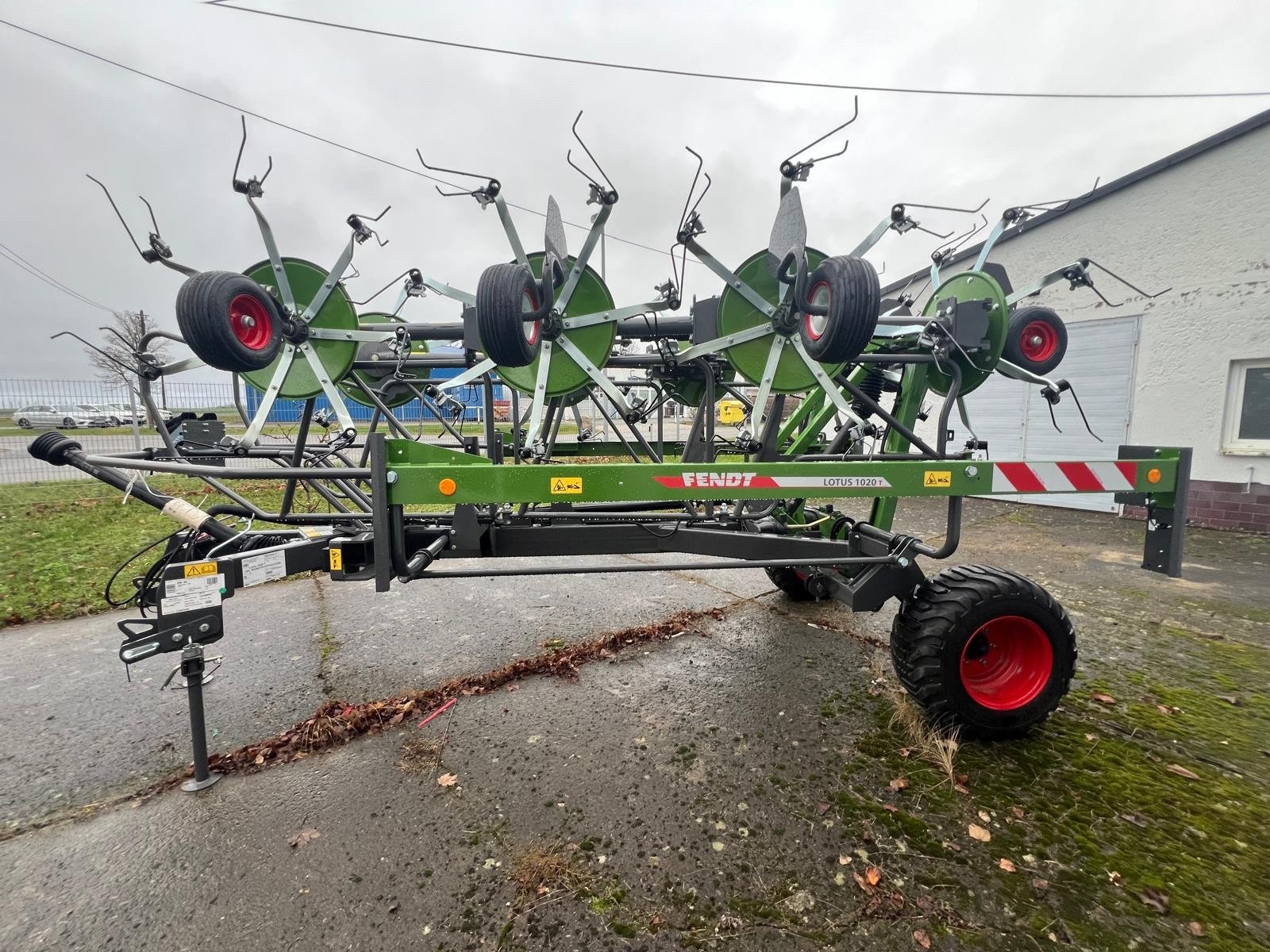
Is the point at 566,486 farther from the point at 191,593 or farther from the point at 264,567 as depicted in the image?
the point at 191,593

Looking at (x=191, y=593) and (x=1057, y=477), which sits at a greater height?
(x=1057, y=477)

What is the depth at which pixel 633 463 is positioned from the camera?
8.87ft

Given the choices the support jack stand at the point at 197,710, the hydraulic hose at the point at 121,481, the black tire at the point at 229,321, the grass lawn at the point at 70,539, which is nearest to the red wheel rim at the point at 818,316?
the black tire at the point at 229,321

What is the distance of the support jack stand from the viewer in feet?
7.70

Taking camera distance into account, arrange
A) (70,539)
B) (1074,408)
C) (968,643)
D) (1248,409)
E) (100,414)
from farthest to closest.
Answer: (100,414) < (1074,408) < (1248,409) < (70,539) < (968,643)

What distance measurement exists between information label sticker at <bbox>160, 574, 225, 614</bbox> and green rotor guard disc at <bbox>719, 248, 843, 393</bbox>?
8.62 ft

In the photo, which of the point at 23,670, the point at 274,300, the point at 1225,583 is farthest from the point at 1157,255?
the point at 23,670

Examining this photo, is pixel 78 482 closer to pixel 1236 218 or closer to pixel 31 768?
pixel 31 768

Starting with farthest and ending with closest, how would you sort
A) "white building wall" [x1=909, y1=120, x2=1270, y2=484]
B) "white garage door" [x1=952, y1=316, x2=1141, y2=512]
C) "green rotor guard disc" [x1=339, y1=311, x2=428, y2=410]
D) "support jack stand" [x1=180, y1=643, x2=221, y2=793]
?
1. "white garage door" [x1=952, y1=316, x2=1141, y2=512]
2. "white building wall" [x1=909, y1=120, x2=1270, y2=484]
3. "green rotor guard disc" [x1=339, y1=311, x2=428, y2=410]
4. "support jack stand" [x1=180, y1=643, x2=221, y2=793]

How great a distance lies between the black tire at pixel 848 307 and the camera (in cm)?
240

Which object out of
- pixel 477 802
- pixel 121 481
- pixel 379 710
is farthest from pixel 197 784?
pixel 121 481

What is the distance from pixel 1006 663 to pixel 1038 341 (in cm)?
190

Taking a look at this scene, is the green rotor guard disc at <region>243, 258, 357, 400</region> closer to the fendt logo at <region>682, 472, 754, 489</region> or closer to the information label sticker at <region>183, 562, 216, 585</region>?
the information label sticker at <region>183, 562, 216, 585</region>

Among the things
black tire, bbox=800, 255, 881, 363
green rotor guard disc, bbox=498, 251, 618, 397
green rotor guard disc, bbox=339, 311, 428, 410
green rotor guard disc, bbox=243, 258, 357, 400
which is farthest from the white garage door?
green rotor guard disc, bbox=243, 258, 357, 400
